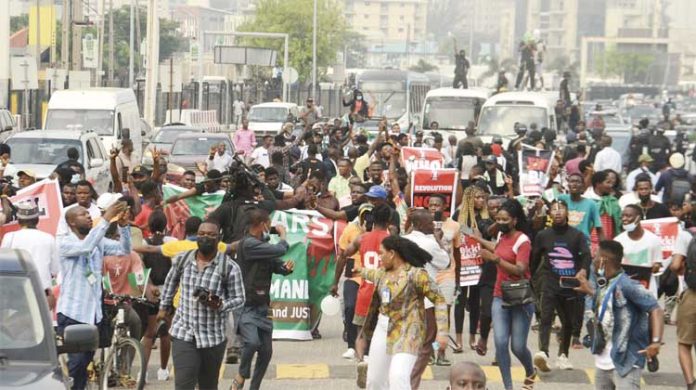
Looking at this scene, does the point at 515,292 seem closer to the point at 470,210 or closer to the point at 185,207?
the point at 470,210

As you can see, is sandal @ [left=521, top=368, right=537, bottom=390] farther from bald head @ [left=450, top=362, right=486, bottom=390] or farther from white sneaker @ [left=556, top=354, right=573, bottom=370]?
bald head @ [left=450, top=362, right=486, bottom=390]

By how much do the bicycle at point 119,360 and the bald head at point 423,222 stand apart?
2.17 m

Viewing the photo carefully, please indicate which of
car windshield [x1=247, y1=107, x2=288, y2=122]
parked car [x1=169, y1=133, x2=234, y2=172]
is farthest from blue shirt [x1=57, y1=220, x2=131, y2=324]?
car windshield [x1=247, y1=107, x2=288, y2=122]

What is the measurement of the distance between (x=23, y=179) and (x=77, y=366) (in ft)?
16.9

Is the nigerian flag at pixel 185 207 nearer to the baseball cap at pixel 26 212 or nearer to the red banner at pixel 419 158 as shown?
the baseball cap at pixel 26 212

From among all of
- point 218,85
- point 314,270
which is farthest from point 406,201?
point 218,85

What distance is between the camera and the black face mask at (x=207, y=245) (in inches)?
422

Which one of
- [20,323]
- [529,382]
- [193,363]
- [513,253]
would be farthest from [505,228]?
[20,323]

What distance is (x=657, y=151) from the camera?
107ft

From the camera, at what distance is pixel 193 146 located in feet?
114

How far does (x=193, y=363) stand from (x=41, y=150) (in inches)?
604

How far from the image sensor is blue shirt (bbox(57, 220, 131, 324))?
1153 centimetres

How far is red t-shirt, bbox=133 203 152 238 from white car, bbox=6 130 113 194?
32.8 feet

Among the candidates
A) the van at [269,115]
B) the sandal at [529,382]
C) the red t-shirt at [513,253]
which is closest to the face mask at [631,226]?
the red t-shirt at [513,253]
